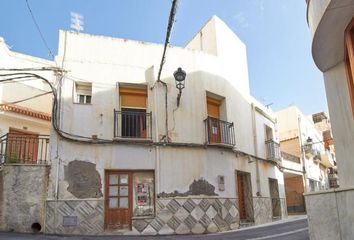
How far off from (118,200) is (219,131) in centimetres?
446

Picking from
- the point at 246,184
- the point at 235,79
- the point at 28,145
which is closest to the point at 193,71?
the point at 235,79

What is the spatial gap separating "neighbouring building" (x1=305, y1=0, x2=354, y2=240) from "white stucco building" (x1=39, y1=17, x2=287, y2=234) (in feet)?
18.6

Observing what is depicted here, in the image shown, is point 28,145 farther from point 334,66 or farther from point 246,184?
point 334,66

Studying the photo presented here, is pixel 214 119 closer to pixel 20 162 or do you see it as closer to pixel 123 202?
pixel 123 202

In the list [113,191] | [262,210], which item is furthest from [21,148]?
[262,210]

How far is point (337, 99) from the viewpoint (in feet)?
23.0

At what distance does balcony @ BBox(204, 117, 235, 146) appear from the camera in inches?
501

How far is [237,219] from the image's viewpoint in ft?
41.0

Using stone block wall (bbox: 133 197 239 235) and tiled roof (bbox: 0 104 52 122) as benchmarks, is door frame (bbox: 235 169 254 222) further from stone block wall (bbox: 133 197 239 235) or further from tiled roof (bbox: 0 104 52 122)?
tiled roof (bbox: 0 104 52 122)

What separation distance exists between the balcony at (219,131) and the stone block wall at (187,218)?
6.98ft

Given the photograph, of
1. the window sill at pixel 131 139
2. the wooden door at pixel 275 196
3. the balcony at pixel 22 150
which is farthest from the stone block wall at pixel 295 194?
the balcony at pixel 22 150

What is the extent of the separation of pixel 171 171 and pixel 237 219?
2.98 m

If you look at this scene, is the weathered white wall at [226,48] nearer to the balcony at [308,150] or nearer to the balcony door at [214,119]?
the balcony door at [214,119]

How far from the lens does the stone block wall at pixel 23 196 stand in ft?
32.2
